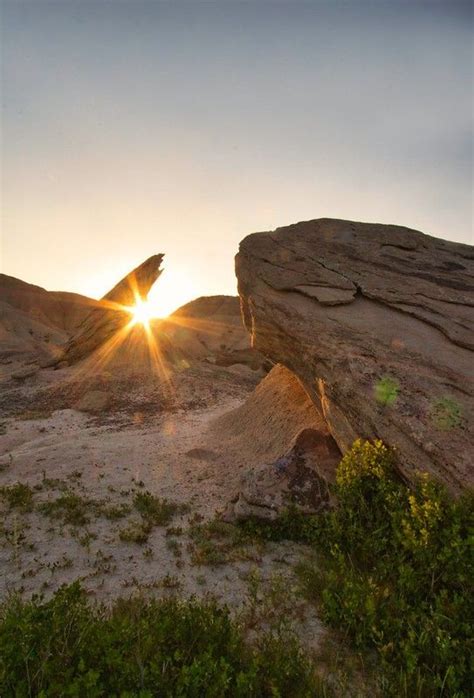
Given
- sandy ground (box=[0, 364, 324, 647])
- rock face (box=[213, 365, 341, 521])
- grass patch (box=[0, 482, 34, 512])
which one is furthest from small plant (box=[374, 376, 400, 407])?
grass patch (box=[0, 482, 34, 512])

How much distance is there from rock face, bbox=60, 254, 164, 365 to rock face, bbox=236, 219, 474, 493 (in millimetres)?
18515

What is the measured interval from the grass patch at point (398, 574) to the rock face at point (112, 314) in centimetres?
2496

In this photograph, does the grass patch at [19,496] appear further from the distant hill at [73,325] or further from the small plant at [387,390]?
the distant hill at [73,325]

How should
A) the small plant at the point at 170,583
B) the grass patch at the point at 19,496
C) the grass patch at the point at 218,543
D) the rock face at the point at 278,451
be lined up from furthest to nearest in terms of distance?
the grass patch at the point at 19,496
the rock face at the point at 278,451
the grass patch at the point at 218,543
the small plant at the point at 170,583

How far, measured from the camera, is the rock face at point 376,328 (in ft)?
24.3

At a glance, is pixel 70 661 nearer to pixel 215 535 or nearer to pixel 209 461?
pixel 215 535

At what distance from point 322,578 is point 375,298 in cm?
811

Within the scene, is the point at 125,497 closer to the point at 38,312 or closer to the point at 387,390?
the point at 387,390

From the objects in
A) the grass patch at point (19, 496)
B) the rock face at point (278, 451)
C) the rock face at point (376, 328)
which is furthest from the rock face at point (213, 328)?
the grass patch at point (19, 496)

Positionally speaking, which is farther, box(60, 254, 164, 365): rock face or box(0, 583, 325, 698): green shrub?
box(60, 254, 164, 365): rock face

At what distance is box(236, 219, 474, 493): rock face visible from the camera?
741cm

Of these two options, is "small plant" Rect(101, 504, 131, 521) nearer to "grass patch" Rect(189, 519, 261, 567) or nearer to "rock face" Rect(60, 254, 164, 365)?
"grass patch" Rect(189, 519, 261, 567)

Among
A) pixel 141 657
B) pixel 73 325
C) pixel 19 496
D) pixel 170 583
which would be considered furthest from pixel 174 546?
pixel 73 325

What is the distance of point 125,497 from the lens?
979 centimetres
